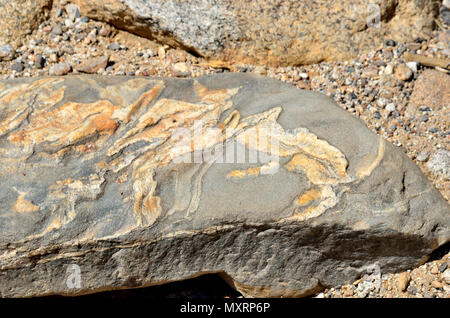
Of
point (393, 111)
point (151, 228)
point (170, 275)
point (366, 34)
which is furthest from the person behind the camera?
point (366, 34)

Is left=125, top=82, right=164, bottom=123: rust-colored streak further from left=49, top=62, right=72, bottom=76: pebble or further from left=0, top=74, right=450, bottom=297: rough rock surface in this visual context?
left=49, top=62, right=72, bottom=76: pebble

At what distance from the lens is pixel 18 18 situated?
10.9 feet

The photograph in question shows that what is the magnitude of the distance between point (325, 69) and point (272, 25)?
405 mm

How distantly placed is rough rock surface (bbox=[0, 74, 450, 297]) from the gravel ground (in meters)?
0.58

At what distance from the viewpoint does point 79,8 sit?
3480 mm

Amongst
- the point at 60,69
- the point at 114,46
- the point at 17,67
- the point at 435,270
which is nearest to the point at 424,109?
the point at 435,270

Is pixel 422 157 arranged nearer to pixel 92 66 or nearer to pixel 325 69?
pixel 325 69

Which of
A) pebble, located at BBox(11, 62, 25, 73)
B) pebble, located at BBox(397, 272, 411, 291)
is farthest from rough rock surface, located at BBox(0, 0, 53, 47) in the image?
pebble, located at BBox(397, 272, 411, 291)

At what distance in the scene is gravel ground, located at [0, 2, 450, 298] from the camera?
3.10 metres

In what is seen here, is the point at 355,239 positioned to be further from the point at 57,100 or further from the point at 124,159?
the point at 57,100

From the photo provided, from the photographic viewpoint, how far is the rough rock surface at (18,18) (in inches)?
130

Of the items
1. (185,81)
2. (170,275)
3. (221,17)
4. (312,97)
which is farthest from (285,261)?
(221,17)

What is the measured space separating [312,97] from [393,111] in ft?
2.29

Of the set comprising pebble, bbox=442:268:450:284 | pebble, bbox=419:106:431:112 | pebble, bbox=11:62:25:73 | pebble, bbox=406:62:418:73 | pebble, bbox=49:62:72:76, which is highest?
pebble, bbox=406:62:418:73
